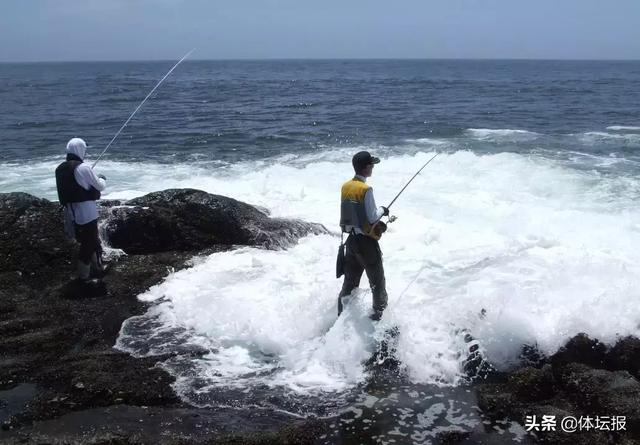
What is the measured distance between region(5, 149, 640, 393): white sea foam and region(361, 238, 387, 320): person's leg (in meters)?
0.13

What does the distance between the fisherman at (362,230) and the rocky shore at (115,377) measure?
1.29 metres

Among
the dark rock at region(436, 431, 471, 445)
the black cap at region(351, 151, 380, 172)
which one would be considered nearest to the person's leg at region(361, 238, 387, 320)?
the black cap at region(351, 151, 380, 172)

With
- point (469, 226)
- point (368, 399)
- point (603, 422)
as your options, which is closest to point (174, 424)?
point (368, 399)

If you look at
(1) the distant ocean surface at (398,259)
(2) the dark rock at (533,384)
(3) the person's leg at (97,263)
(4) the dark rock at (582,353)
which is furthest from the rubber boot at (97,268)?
(4) the dark rock at (582,353)

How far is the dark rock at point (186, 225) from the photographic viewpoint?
873 centimetres

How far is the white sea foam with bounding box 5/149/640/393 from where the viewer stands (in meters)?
5.83

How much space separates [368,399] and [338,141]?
52.2 ft

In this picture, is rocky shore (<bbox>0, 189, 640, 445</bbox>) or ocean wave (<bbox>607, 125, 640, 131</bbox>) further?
ocean wave (<bbox>607, 125, 640, 131</bbox>)

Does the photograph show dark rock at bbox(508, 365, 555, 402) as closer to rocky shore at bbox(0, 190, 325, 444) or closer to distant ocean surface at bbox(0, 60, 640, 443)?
distant ocean surface at bbox(0, 60, 640, 443)

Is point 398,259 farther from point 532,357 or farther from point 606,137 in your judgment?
point 606,137

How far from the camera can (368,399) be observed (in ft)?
16.9

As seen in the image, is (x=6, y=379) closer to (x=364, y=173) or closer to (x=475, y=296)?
(x=364, y=173)

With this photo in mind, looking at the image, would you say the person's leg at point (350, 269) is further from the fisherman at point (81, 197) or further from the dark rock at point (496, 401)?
the fisherman at point (81, 197)

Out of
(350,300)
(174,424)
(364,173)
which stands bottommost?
(174,424)
